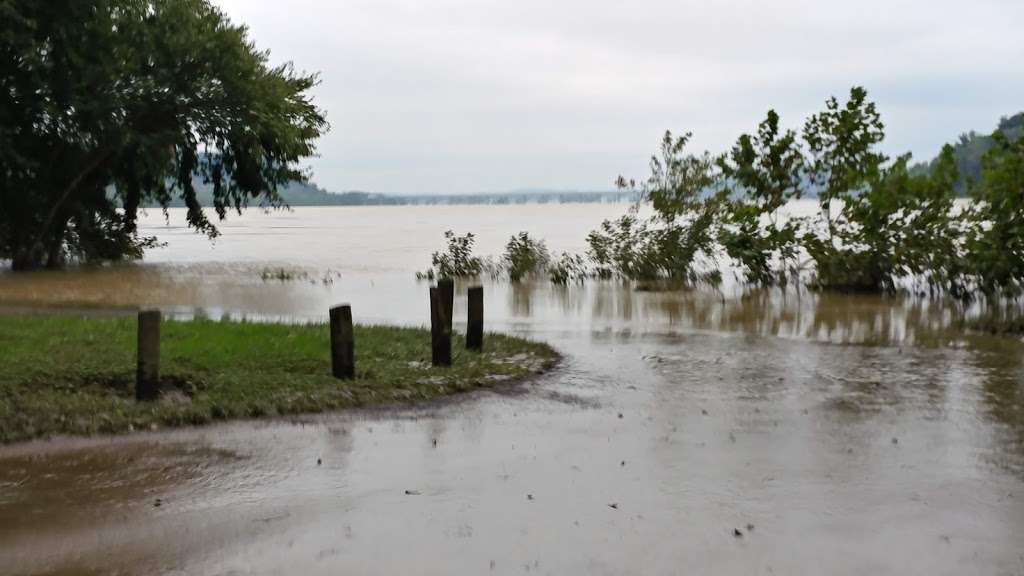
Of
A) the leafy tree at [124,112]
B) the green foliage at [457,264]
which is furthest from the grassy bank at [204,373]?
the green foliage at [457,264]

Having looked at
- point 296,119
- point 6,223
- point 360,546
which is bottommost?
point 360,546

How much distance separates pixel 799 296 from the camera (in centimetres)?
3005

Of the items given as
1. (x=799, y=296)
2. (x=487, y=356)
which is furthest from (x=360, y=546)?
(x=799, y=296)

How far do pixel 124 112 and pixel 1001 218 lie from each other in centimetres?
2404

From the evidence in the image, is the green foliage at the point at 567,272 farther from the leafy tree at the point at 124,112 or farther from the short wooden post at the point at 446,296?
the short wooden post at the point at 446,296

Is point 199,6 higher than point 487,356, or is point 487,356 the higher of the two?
point 199,6

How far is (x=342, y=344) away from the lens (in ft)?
41.7

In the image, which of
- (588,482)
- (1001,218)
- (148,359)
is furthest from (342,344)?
(1001,218)

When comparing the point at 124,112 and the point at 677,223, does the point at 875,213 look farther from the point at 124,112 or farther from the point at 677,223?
the point at 124,112

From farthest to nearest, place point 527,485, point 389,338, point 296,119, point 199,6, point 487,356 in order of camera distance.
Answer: point 296,119 < point 199,6 < point 389,338 < point 487,356 < point 527,485

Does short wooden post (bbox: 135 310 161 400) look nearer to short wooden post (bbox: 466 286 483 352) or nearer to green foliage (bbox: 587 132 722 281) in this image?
short wooden post (bbox: 466 286 483 352)

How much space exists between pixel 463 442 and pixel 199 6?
26.4 m

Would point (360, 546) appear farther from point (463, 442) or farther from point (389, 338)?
point (389, 338)

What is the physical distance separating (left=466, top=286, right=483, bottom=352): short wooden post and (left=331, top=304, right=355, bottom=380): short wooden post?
2.95 m
